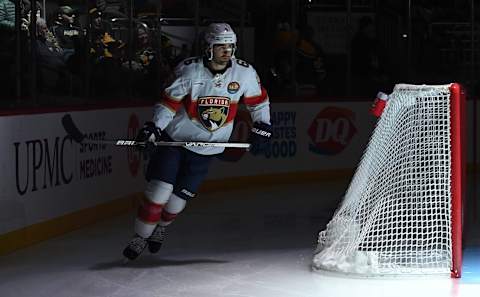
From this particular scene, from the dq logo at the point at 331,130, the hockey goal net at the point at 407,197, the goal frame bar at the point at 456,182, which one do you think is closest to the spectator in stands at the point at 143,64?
the dq logo at the point at 331,130

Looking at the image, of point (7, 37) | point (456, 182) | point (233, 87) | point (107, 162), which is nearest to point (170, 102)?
point (233, 87)

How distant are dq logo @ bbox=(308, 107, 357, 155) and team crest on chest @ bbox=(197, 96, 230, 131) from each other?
16.7 ft

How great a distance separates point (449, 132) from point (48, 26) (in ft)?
11.6

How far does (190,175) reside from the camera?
19.7ft

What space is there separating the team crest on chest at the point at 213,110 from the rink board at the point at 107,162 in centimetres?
119

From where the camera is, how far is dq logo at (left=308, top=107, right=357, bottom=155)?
11.0 metres

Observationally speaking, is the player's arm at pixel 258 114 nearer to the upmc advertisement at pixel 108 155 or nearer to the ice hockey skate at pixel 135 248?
the ice hockey skate at pixel 135 248

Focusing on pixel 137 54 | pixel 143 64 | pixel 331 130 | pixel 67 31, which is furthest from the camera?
pixel 331 130

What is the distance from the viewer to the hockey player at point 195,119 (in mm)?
5820

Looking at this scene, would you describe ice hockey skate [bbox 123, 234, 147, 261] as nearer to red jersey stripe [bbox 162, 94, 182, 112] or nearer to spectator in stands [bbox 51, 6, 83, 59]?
red jersey stripe [bbox 162, 94, 182, 112]

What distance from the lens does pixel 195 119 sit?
5.92 meters

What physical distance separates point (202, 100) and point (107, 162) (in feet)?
7.17

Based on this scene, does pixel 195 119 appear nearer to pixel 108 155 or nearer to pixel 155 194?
pixel 155 194

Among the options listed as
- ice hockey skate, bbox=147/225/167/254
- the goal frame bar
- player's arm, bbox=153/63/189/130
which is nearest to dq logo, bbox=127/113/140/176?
ice hockey skate, bbox=147/225/167/254
